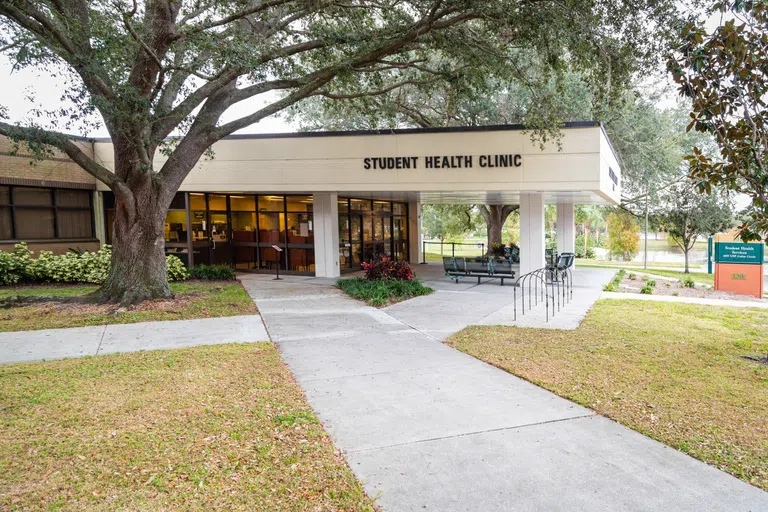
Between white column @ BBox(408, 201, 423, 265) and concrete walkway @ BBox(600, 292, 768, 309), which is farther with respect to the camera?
white column @ BBox(408, 201, 423, 265)

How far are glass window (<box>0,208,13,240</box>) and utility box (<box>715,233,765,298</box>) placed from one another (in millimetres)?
22885

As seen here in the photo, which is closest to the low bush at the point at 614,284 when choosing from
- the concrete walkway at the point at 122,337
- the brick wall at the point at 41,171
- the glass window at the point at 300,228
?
Result: the glass window at the point at 300,228

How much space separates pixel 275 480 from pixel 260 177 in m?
13.5

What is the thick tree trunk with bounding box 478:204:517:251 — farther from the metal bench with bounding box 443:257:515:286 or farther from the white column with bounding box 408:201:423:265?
the metal bench with bounding box 443:257:515:286

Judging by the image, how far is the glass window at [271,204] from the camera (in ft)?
57.9

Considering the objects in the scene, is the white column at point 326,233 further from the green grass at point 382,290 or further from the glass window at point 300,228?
the green grass at point 382,290

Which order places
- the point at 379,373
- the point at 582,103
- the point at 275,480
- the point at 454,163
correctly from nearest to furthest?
the point at 275,480, the point at 379,373, the point at 454,163, the point at 582,103

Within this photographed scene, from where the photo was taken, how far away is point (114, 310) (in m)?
10.2

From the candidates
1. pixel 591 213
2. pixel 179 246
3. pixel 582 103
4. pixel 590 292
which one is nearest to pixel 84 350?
pixel 179 246

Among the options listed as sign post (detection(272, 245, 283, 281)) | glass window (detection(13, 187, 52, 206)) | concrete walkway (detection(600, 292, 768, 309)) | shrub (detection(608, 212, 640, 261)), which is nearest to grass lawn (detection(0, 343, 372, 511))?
sign post (detection(272, 245, 283, 281))

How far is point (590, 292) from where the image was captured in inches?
553

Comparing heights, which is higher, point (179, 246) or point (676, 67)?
point (676, 67)

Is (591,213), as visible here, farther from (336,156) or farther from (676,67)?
(676,67)

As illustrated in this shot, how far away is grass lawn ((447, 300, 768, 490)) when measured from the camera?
14.5 feet
